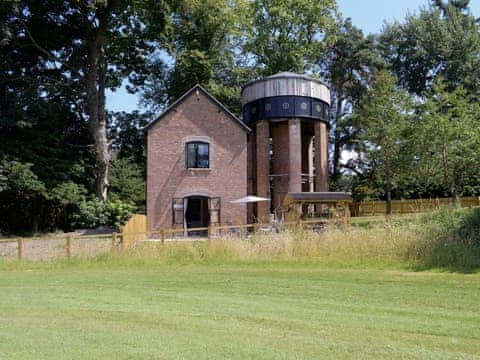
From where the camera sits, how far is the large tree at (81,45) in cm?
3030

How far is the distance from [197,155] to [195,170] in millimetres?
846

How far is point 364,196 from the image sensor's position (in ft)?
141

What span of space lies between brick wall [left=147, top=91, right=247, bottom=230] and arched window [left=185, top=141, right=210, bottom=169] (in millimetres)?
236

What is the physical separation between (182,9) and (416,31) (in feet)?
78.2

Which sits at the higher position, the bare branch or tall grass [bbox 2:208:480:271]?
the bare branch

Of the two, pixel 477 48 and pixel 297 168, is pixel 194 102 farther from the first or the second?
pixel 477 48

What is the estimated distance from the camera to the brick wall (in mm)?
25484

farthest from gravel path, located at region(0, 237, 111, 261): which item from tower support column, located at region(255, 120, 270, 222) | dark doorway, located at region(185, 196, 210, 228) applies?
tower support column, located at region(255, 120, 270, 222)

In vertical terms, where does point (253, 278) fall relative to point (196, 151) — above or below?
below

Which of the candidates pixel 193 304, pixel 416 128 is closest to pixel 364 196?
pixel 416 128

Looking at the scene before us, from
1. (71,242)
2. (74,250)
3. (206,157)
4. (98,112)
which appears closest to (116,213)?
(206,157)

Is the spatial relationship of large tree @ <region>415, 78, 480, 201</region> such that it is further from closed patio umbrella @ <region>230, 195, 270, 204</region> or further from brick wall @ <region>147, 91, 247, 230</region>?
closed patio umbrella @ <region>230, 195, 270, 204</region>

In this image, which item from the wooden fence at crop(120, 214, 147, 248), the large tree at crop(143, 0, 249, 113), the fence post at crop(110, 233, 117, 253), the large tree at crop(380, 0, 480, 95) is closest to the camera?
the fence post at crop(110, 233, 117, 253)

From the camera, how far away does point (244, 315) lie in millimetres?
6961
